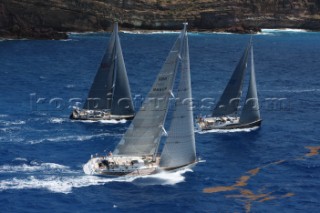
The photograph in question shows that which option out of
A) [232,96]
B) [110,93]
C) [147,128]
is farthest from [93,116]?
[147,128]

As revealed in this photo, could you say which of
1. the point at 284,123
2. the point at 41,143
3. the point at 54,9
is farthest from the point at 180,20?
the point at 41,143

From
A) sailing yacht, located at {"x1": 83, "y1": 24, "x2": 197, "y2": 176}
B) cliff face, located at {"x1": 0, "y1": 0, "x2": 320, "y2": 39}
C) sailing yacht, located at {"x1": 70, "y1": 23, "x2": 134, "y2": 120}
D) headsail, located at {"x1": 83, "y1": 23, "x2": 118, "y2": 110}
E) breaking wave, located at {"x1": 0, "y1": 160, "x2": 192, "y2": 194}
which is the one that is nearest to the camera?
breaking wave, located at {"x1": 0, "y1": 160, "x2": 192, "y2": 194}

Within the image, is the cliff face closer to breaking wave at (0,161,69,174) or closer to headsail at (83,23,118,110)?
headsail at (83,23,118,110)

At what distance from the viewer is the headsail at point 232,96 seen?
6906cm

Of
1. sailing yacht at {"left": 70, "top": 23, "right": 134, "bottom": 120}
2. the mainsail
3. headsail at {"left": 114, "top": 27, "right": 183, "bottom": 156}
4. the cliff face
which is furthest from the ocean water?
the cliff face

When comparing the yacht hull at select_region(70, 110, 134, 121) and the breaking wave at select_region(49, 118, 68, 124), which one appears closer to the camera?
A: the breaking wave at select_region(49, 118, 68, 124)

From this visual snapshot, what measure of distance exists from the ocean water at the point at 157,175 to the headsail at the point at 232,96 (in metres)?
4.12

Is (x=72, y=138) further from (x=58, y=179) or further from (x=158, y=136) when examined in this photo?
(x=158, y=136)

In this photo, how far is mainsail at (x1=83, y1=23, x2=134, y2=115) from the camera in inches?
2739

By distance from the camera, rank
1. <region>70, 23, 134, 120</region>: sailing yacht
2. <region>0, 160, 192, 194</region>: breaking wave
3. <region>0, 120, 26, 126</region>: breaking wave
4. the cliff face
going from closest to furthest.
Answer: <region>0, 160, 192, 194</region>: breaking wave, <region>0, 120, 26, 126</region>: breaking wave, <region>70, 23, 134, 120</region>: sailing yacht, the cliff face

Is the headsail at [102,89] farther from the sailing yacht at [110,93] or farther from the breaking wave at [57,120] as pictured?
the breaking wave at [57,120]

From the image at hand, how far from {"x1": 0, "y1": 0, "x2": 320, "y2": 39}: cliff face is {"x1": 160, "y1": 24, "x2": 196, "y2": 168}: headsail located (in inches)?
4428

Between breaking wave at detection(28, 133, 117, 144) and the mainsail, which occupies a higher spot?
the mainsail

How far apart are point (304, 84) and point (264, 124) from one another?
3205cm
